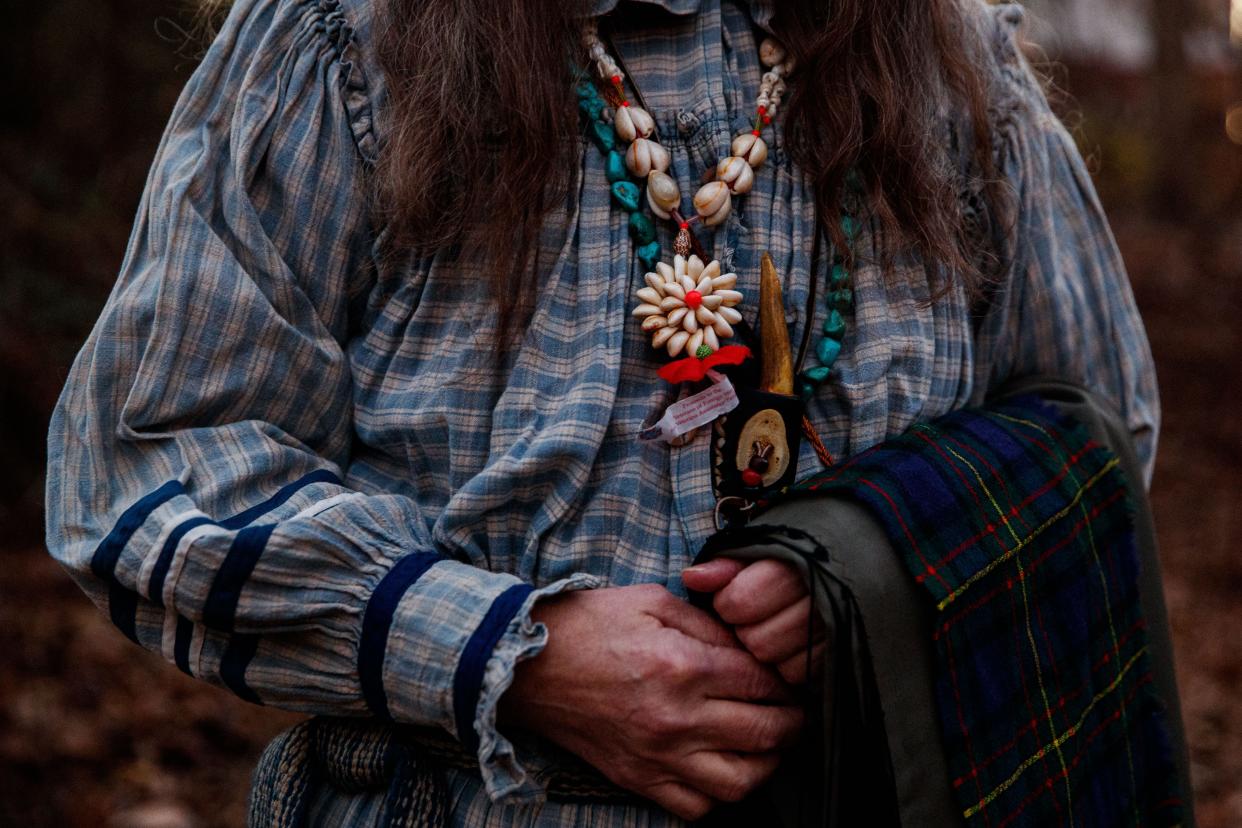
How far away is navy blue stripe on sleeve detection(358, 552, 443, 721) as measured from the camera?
118 cm

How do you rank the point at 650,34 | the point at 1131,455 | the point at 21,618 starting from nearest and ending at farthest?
the point at 650,34
the point at 1131,455
the point at 21,618

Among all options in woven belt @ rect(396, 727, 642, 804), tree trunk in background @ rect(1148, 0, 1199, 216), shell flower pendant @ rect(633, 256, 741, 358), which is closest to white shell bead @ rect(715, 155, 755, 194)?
shell flower pendant @ rect(633, 256, 741, 358)

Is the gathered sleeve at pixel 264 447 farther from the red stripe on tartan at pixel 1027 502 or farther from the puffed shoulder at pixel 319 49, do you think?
the red stripe on tartan at pixel 1027 502

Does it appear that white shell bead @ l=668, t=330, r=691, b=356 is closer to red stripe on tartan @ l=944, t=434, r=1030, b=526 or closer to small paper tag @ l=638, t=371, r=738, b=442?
Result: small paper tag @ l=638, t=371, r=738, b=442

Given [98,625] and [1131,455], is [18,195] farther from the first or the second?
[1131,455]

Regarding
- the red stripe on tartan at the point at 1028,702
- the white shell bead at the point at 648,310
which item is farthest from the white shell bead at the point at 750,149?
the red stripe on tartan at the point at 1028,702

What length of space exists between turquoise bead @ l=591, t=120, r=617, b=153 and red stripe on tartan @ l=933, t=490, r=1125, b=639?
642mm

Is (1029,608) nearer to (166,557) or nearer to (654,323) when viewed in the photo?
(654,323)

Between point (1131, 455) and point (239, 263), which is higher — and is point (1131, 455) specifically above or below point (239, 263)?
below

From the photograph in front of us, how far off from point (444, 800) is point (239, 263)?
0.63 metres

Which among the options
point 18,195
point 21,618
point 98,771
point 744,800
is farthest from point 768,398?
point 18,195

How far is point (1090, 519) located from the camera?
1487mm

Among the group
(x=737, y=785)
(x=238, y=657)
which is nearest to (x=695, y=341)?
(x=737, y=785)

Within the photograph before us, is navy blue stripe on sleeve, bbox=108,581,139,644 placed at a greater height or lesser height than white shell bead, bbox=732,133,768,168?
lesser
